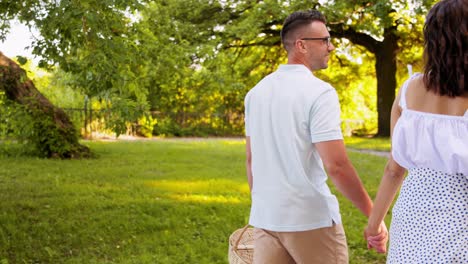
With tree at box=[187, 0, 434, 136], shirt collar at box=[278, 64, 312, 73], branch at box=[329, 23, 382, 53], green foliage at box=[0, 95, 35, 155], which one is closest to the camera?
shirt collar at box=[278, 64, 312, 73]

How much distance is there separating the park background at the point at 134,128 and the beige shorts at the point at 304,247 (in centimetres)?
86

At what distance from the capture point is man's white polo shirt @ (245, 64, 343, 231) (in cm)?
278

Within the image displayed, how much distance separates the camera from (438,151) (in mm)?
2352

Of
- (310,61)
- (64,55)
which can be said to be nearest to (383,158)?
(64,55)

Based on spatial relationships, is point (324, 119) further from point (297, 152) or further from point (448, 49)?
point (448, 49)

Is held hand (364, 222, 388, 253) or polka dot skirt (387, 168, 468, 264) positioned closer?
polka dot skirt (387, 168, 468, 264)

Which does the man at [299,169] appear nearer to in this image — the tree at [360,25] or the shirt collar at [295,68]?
the shirt collar at [295,68]

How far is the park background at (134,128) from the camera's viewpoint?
6656 millimetres

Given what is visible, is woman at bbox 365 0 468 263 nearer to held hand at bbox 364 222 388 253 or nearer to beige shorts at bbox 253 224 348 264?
held hand at bbox 364 222 388 253

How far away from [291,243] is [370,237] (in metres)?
0.36

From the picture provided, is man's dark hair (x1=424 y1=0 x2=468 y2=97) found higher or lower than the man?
higher

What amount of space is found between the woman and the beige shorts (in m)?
0.44

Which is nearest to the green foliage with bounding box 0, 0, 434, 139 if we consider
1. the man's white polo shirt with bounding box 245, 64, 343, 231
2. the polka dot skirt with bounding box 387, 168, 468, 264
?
the man's white polo shirt with bounding box 245, 64, 343, 231

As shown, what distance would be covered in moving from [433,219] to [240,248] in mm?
1578
